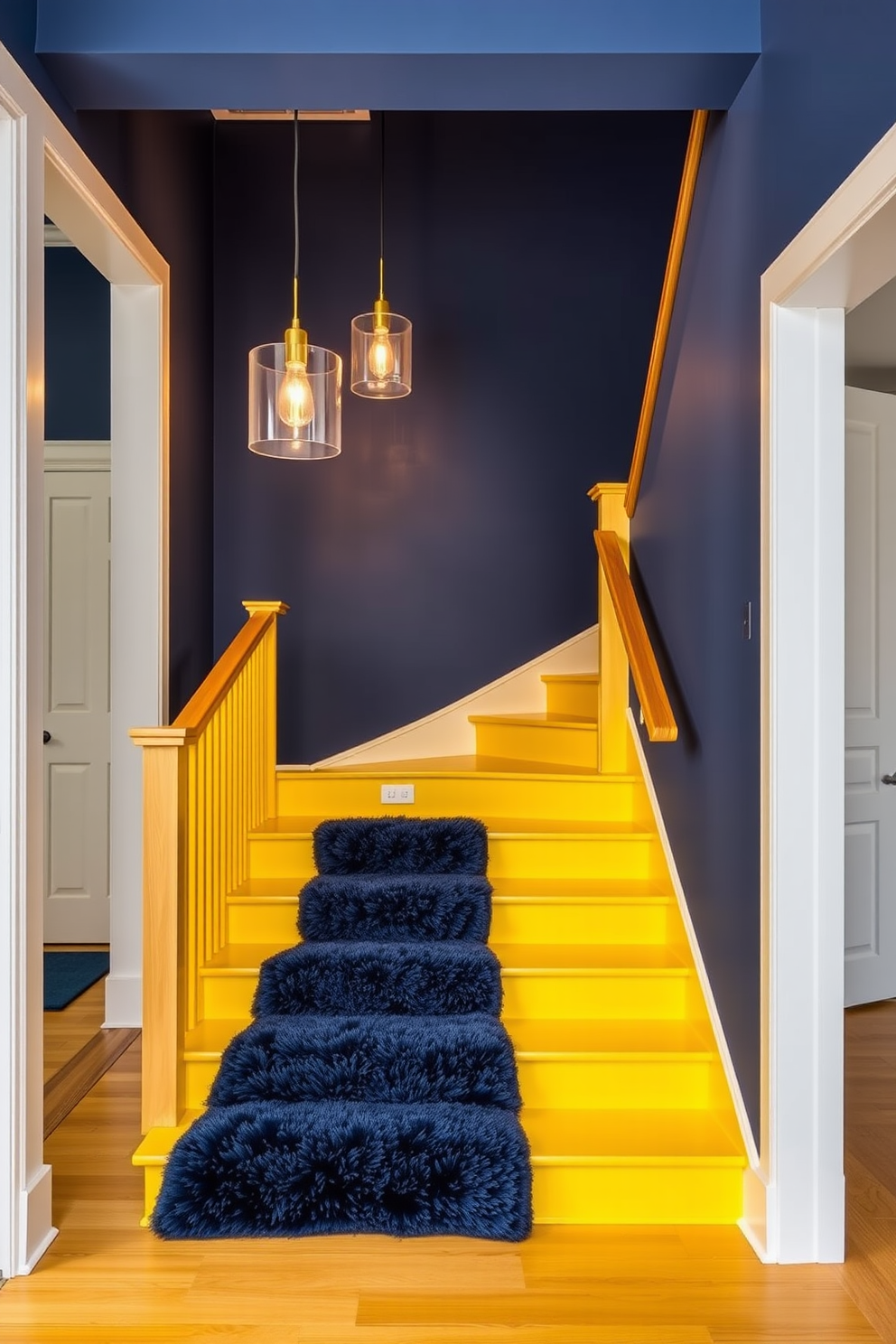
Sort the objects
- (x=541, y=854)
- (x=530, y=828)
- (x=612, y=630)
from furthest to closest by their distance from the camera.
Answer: (x=612, y=630) → (x=530, y=828) → (x=541, y=854)

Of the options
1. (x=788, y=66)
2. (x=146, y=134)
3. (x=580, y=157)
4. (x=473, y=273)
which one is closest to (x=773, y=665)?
(x=788, y=66)

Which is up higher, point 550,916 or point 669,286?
point 669,286

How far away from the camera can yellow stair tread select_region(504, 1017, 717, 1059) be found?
8.58ft

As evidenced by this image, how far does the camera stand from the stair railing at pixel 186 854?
2.57 meters

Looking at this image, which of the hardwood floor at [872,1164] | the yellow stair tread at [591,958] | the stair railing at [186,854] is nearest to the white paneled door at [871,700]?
the hardwood floor at [872,1164]

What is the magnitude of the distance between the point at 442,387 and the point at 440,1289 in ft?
11.9

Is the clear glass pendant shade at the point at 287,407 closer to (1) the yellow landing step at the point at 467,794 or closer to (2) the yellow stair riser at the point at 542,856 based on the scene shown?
(1) the yellow landing step at the point at 467,794

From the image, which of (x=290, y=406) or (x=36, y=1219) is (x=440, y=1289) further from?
(x=290, y=406)

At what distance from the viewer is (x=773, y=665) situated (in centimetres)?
225

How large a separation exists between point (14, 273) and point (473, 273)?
2.92 metres

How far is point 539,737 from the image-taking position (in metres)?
4.17

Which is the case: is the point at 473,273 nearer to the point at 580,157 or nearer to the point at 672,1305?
the point at 580,157

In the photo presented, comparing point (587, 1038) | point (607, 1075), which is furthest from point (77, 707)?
point (607, 1075)

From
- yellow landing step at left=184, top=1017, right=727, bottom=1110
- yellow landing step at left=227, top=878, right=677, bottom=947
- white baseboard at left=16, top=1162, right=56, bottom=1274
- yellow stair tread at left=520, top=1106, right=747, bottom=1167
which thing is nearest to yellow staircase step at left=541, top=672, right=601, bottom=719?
yellow landing step at left=227, top=878, right=677, bottom=947
